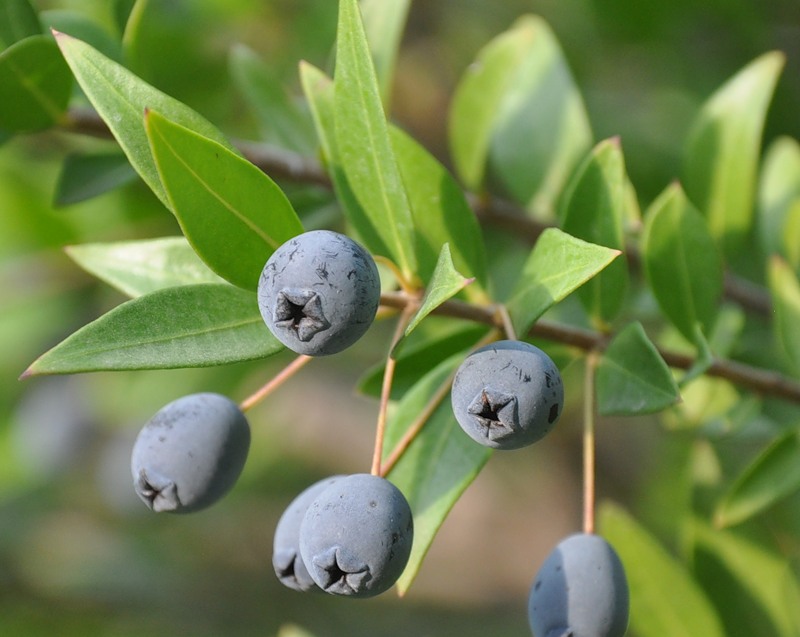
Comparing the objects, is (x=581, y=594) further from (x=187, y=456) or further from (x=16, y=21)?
(x=16, y=21)

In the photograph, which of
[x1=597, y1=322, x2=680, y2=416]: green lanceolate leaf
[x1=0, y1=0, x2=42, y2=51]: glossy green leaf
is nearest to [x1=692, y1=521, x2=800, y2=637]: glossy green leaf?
[x1=597, y1=322, x2=680, y2=416]: green lanceolate leaf

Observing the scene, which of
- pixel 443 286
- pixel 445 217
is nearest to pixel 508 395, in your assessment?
pixel 443 286

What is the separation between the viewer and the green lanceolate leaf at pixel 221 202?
73 cm

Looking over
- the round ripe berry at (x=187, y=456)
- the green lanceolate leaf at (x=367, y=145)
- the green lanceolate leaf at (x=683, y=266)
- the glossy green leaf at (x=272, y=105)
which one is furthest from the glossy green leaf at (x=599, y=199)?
the glossy green leaf at (x=272, y=105)

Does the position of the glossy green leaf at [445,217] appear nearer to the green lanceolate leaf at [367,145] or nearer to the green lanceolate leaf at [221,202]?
the green lanceolate leaf at [367,145]

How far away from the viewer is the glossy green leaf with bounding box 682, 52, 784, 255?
128 cm

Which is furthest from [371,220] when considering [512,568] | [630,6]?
[512,568]

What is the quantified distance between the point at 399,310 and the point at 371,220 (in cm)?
9

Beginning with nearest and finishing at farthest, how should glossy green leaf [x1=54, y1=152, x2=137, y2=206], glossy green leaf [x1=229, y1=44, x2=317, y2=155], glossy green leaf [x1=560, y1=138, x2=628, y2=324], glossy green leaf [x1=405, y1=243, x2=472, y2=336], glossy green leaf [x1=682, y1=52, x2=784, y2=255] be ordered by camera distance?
glossy green leaf [x1=405, y1=243, x2=472, y2=336], glossy green leaf [x1=560, y1=138, x2=628, y2=324], glossy green leaf [x1=54, y1=152, x2=137, y2=206], glossy green leaf [x1=682, y1=52, x2=784, y2=255], glossy green leaf [x1=229, y1=44, x2=317, y2=155]

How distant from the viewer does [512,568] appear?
326 cm

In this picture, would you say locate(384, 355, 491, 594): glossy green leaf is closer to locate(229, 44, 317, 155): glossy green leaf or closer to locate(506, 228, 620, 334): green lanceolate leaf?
locate(506, 228, 620, 334): green lanceolate leaf

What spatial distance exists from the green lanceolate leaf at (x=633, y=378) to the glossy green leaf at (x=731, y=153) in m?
0.44

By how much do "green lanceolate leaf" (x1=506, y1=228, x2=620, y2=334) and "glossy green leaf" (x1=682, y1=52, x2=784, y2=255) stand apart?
55 cm

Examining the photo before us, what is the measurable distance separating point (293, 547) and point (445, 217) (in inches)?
15.3
